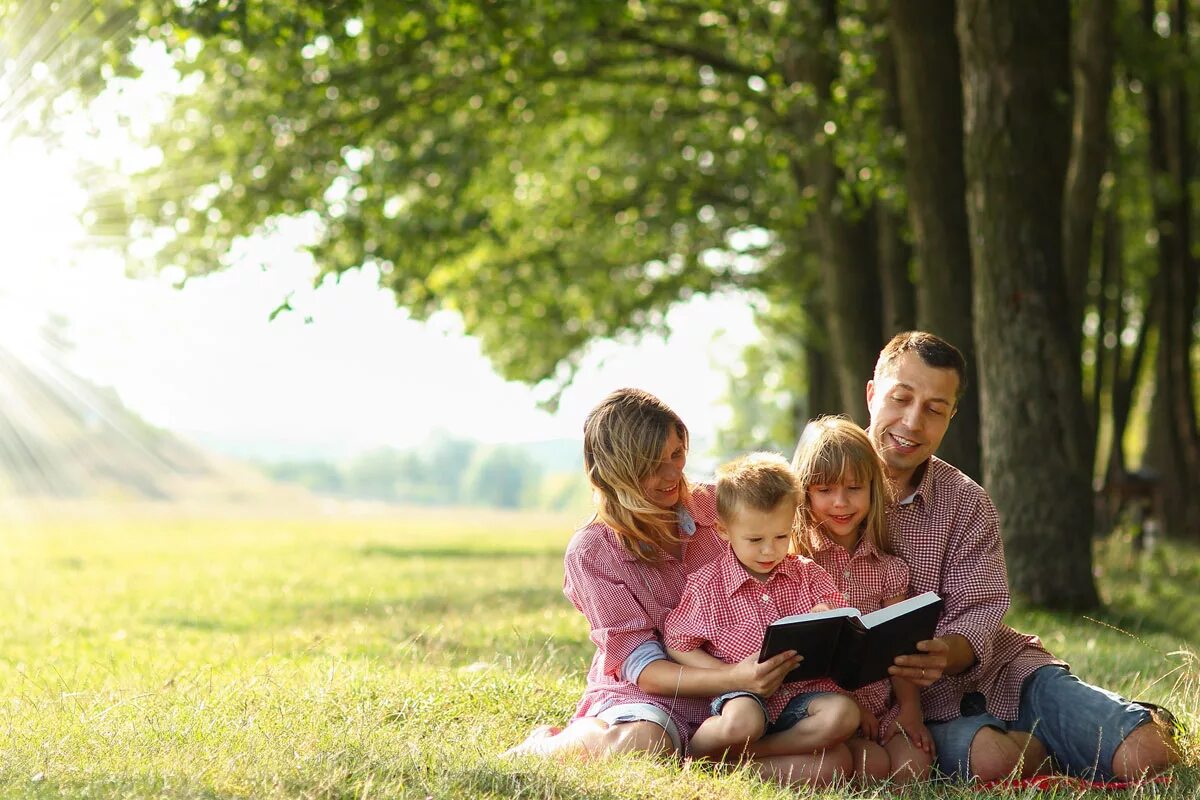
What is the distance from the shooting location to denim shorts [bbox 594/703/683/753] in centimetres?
499

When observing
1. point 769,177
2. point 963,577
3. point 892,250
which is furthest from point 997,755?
point 769,177

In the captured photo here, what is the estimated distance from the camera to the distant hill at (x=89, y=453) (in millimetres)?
44469

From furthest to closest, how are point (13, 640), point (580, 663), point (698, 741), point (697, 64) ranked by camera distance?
1. point (697, 64)
2. point (13, 640)
3. point (580, 663)
4. point (698, 741)

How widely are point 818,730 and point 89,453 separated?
5215cm

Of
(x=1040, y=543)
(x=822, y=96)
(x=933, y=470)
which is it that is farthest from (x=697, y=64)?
(x=933, y=470)

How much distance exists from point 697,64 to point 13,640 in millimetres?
10239

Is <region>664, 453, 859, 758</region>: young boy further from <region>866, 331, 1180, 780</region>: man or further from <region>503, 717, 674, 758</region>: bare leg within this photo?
<region>866, 331, 1180, 780</region>: man

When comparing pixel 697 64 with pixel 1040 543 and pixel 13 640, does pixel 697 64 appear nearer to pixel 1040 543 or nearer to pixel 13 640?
pixel 1040 543

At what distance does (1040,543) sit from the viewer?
10.0 m

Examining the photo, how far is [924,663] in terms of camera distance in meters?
4.83

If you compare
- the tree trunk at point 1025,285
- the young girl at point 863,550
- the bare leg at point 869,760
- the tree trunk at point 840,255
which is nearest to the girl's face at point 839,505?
the young girl at point 863,550

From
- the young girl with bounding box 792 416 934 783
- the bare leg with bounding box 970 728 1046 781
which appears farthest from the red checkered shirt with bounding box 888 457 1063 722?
the bare leg with bounding box 970 728 1046 781

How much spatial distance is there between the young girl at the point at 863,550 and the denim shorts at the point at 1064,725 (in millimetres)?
110

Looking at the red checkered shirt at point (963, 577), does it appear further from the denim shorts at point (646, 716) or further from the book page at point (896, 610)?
the denim shorts at point (646, 716)
